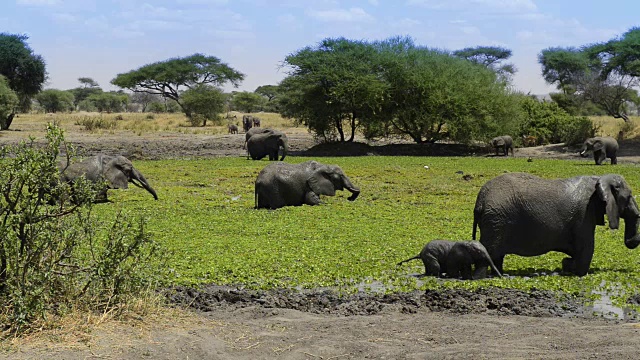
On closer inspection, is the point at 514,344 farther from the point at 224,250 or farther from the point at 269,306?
the point at 224,250

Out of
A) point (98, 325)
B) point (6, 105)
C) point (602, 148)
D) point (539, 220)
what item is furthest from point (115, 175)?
point (6, 105)

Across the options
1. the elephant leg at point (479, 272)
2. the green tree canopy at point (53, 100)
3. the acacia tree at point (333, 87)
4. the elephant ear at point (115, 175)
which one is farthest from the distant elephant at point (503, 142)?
the green tree canopy at point (53, 100)

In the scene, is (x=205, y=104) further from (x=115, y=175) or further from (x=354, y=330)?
(x=354, y=330)

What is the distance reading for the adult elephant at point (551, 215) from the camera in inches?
465

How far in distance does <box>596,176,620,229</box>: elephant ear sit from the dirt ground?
77.9 inches

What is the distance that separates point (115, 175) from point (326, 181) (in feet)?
17.9

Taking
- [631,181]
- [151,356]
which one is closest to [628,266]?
[151,356]

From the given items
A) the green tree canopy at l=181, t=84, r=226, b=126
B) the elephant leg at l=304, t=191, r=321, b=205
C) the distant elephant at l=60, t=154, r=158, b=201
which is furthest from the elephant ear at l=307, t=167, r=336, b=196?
the green tree canopy at l=181, t=84, r=226, b=126

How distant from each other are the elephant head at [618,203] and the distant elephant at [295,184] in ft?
30.1

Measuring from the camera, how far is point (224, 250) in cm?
1379

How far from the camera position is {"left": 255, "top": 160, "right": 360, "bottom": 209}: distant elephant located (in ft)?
64.4

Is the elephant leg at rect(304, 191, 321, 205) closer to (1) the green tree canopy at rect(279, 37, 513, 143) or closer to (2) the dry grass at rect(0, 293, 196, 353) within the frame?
(2) the dry grass at rect(0, 293, 196, 353)

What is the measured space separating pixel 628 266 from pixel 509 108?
3349cm

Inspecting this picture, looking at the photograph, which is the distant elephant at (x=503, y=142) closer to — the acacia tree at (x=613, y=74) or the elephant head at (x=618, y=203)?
the acacia tree at (x=613, y=74)
